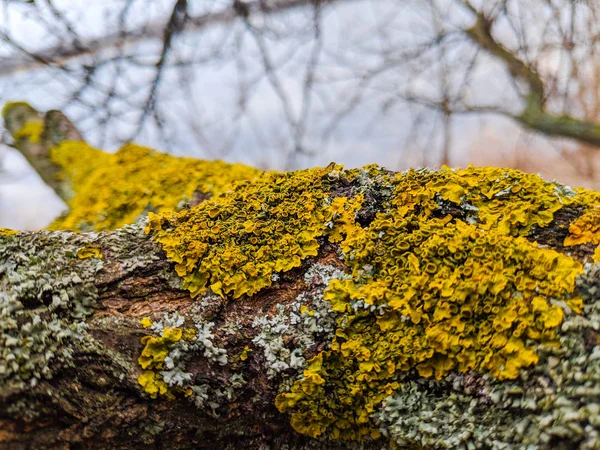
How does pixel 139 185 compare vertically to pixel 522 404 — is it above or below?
above

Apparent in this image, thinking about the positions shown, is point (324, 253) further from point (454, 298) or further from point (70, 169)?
point (70, 169)

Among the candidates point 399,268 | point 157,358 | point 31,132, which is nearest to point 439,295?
point 399,268

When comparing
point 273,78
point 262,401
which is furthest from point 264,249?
point 273,78

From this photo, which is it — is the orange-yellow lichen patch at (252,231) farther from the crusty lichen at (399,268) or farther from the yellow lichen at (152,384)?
the yellow lichen at (152,384)

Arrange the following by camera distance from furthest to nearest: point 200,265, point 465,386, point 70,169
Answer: point 70,169 < point 200,265 < point 465,386

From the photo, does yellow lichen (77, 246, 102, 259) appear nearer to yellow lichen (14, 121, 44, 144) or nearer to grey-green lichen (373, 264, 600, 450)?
grey-green lichen (373, 264, 600, 450)

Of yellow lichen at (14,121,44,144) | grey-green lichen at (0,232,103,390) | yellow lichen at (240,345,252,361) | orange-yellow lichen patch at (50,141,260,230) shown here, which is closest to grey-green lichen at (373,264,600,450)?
yellow lichen at (240,345,252,361)

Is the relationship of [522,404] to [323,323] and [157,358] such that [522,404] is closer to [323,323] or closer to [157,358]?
[323,323]
